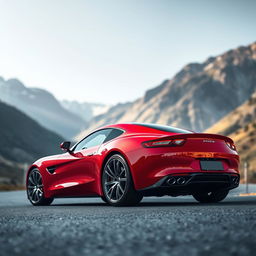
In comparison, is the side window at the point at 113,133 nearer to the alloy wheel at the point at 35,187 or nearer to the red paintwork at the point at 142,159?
the red paintwork at the point at 142,159

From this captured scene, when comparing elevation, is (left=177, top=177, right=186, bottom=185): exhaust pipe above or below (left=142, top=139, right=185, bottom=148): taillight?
below

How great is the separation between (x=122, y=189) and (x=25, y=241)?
3438 millimetres

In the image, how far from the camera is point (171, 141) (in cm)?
656

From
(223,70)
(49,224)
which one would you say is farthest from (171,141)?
(223,70)

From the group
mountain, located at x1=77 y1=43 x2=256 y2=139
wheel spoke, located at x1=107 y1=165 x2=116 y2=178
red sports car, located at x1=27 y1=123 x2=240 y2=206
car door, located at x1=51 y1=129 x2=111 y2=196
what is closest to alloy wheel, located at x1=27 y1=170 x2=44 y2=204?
car door, located at x1=51 y1=129 x2=111 y2=196

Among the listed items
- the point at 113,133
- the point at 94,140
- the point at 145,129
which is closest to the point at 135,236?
the point at 145,129

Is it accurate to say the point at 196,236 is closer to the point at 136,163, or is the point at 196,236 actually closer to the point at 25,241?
the point at 25,241

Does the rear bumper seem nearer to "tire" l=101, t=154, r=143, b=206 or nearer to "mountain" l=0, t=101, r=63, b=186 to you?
"tire" l=101, t=154, r=143, b=206

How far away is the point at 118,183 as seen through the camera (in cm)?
680

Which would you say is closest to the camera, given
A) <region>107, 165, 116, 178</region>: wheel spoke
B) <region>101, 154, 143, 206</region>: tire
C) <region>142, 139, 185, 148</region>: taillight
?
<region>142, 139, 185, 148</region>: taillight

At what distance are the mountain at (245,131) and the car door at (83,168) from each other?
2863cm

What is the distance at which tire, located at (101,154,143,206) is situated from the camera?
664 cm

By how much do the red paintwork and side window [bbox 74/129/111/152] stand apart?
0.20 meters

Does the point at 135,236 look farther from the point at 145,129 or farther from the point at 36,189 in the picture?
the point at 36,189
